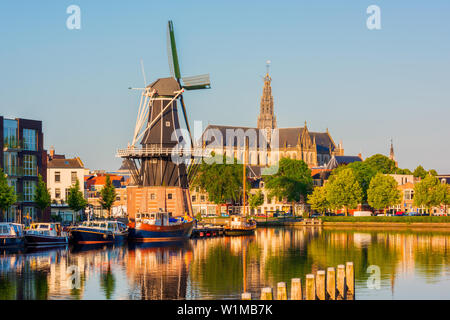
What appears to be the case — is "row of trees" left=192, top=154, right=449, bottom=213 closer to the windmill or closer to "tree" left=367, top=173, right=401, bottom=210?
"tree" left=367, top=173, right=401, bottom=210

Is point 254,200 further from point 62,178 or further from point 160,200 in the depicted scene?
point 160,200

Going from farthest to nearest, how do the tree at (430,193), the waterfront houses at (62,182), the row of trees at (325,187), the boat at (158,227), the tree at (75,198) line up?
the row of trees at (325,187), the tree at (430,193), the waterfront houses at (62,182), the tree at (75,198), the boat at (158,227)

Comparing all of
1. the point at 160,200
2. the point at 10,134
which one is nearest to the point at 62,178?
the point at 10,134

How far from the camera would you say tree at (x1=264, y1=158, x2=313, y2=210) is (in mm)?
152625

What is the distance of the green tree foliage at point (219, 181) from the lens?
141750 millimetres

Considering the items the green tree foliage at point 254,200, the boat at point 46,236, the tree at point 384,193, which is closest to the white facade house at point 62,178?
the boat at point 46,236

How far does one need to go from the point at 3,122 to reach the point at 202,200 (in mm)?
78743

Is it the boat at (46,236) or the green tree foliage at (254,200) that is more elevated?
the green tree foliage at (254,200)

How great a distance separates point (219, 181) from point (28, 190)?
58.0m

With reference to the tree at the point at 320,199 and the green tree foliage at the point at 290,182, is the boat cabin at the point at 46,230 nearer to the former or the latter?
the tree at the point at 320,199

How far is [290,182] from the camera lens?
153375mm

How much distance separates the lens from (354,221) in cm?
12425

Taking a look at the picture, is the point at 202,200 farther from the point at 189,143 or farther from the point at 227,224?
the point at 189,143

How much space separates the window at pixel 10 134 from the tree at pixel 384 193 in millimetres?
72951
